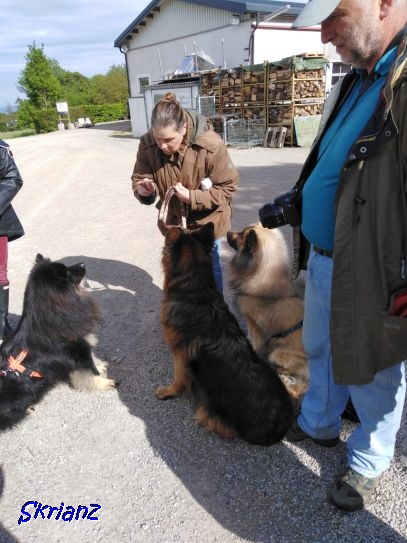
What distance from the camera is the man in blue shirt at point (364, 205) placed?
136cm

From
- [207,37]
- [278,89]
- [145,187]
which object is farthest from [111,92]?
[145,187]

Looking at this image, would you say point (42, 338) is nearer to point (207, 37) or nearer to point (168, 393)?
point (168, 393)

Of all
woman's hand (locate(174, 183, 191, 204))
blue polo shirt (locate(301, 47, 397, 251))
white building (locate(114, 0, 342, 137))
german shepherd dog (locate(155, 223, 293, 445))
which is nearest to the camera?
blue polo shirt (locate(301, 47, 397, 251))

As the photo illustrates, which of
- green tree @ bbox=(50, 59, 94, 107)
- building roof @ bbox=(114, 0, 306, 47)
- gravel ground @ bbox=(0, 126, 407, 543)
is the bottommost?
gravel ground @ bbox=(0, 126, 407, 543)

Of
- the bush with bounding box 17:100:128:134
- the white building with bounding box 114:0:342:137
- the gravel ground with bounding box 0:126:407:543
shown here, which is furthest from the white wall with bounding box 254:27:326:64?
the bush with bounding box 17:100:128:134

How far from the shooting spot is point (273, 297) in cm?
318

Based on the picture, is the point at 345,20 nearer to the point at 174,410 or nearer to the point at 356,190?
the point at 356,190

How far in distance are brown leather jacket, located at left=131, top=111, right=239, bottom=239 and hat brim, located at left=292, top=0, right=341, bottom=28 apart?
1641mm

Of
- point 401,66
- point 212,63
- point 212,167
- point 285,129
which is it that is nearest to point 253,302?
point 212,167

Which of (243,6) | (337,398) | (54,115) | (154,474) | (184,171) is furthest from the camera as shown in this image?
(54,115)

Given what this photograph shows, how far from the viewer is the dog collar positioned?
2760 millimetres

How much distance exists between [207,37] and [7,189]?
2099cm

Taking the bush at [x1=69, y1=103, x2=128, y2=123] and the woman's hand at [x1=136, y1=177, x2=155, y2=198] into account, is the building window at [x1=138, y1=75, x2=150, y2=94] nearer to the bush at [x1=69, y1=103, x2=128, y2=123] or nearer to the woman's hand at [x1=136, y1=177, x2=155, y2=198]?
the bush at [x1=69, y1=103, x2=128, y2=123]

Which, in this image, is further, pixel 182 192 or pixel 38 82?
pixel 38 82
